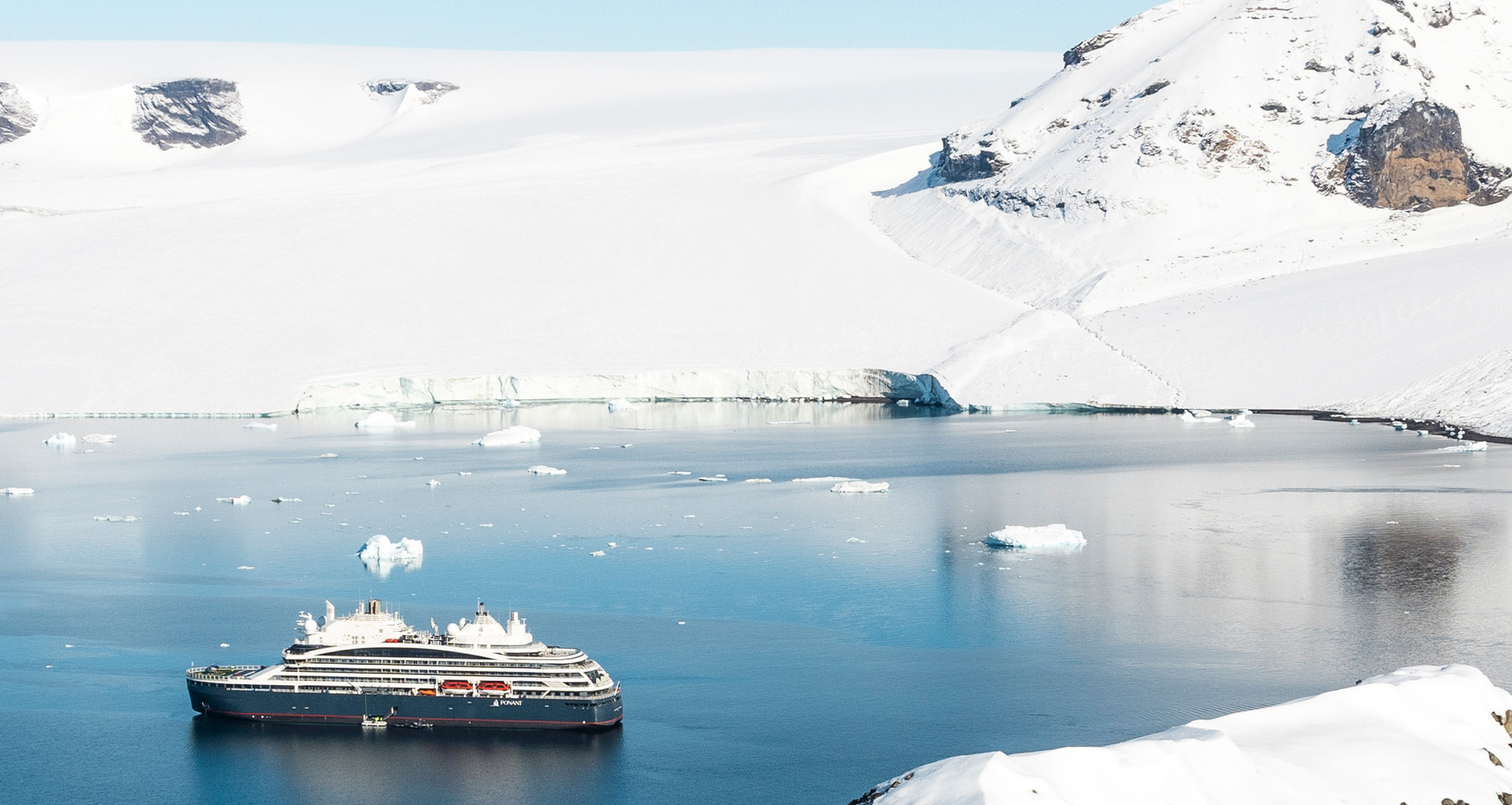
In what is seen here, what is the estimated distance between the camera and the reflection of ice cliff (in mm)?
29250

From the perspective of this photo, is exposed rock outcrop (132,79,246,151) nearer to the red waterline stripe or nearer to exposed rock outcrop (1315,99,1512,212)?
exposed rock outcrop (1315,99,1512,212)

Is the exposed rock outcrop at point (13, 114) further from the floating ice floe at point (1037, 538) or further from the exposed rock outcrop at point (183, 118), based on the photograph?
the floating ice floe at point (1037, 538)

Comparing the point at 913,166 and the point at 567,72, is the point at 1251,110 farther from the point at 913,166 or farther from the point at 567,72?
the point at 567,72

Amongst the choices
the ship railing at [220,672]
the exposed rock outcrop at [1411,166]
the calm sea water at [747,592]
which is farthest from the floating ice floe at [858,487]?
the exposed rock outcrop at [1411,166]

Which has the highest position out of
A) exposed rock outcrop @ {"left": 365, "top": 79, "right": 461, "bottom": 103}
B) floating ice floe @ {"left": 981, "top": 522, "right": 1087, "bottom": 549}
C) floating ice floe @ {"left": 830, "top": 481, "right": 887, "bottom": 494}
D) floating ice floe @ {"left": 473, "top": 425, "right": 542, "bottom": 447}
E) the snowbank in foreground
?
exposed rock outcrop @ {"left": 365, "top": 79, "right": 461, "bottom": 103}

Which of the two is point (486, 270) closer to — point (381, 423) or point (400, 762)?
point (381, 423)

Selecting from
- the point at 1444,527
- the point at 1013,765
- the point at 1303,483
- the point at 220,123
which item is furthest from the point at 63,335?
the point at 220,123

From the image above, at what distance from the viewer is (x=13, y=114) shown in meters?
110

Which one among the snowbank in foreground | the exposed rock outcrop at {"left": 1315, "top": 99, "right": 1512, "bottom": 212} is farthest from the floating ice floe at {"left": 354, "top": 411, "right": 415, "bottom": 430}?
the snowbank in foreground

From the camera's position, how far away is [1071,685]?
2106cm

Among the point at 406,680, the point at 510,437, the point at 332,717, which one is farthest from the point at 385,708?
the point at 510,437

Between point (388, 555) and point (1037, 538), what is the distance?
1205 centimetres

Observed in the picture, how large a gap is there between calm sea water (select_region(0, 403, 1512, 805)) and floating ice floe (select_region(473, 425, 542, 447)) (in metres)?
0.55

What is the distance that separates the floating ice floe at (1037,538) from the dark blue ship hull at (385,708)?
12185 millimetres
